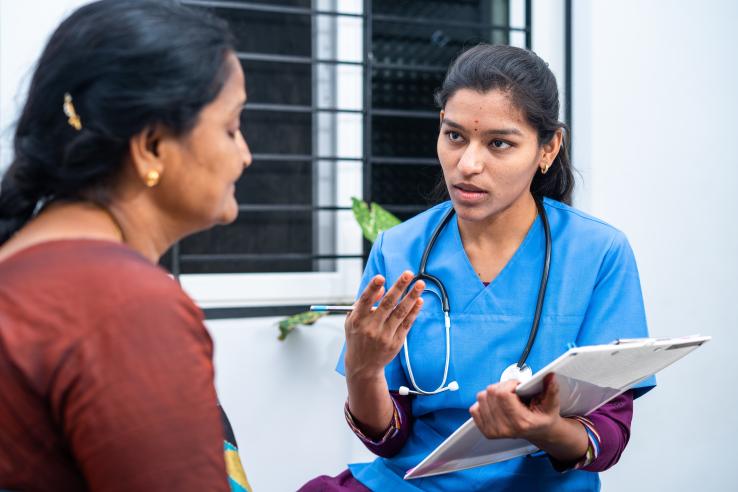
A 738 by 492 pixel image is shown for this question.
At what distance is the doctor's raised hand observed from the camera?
114cm

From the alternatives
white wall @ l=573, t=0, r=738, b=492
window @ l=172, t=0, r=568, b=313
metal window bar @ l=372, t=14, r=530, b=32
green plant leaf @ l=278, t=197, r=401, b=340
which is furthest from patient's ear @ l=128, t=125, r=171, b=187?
white wall @ l=573, t=0, r=738, b=492

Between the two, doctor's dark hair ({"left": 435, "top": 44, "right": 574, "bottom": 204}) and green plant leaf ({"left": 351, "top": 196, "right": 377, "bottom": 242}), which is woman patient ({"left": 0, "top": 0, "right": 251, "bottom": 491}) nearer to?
doctor's dark hair ({"left": 435, "top": 44, "right": 574, "bottom": 204})

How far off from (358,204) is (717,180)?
47.4 inches

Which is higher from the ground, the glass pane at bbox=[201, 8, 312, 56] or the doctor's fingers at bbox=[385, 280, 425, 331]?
the glass pane at bbox=[201, 8, 312, 56]

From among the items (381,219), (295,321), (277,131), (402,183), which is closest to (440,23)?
(402,183)

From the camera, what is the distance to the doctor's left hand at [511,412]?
1.08 metres

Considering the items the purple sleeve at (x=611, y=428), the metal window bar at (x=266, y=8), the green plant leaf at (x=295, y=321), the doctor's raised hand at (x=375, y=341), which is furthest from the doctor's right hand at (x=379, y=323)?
the metal window bar at (x=266, y=8)

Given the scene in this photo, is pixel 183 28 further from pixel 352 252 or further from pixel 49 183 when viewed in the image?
pixel 352 252

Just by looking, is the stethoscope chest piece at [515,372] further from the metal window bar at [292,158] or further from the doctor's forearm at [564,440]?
the metal window bar at [292,158]

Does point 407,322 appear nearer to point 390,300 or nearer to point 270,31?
point 390,300

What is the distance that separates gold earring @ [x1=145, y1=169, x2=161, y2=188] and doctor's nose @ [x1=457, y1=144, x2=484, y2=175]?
0.68 m

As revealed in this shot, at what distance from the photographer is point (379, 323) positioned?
118 centimetres

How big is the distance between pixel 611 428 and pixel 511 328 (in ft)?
0.75

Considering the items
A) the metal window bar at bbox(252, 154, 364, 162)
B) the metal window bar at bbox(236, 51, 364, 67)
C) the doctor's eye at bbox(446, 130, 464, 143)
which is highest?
the metal window bar at bbox(236, 51, 364, 67)
